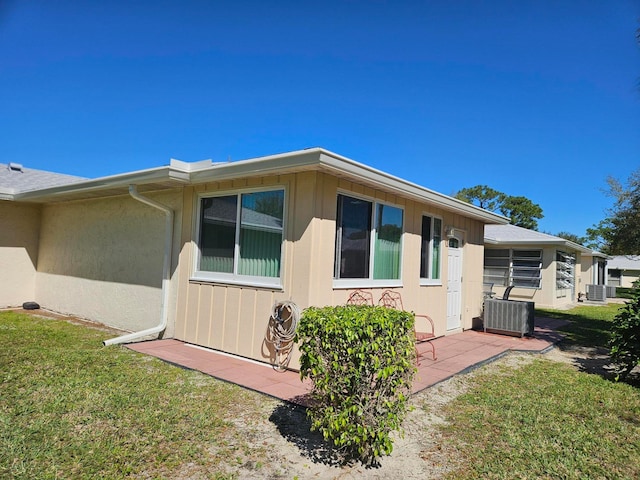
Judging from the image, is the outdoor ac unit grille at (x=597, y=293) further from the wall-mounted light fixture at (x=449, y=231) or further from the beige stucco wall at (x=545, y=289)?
the wall-mounted light fixture at (x=449, y=231)

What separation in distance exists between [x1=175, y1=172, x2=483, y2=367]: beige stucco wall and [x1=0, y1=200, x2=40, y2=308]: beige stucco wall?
6.20m

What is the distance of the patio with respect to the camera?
4488mm

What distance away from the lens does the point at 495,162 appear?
2112 cm

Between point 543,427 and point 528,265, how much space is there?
13.7 meters

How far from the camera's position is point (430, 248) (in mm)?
7578

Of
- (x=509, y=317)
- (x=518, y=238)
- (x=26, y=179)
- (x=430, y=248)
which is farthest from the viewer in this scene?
(x=518, y=238)

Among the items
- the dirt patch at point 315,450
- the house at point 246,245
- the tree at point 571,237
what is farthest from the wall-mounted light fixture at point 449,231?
the tree at point 571,237

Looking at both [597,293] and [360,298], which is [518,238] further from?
[360,298]

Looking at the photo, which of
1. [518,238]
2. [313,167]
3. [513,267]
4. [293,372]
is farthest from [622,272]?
[313,167]

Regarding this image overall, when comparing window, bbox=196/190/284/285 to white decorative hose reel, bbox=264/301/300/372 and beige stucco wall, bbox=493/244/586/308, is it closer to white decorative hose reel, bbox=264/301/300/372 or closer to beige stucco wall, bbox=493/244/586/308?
white decorative hose reel, bbox=264/301/300/372

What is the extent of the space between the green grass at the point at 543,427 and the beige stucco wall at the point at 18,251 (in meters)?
10.8

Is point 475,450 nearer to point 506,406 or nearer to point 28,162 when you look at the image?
point 506,406

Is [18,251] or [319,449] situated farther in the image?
[18,251]

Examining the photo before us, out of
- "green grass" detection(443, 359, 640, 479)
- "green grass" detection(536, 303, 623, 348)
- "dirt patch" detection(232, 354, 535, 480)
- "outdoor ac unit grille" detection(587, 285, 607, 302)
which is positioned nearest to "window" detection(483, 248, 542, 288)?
"green grass" detection(536, 303, 623, 348)
